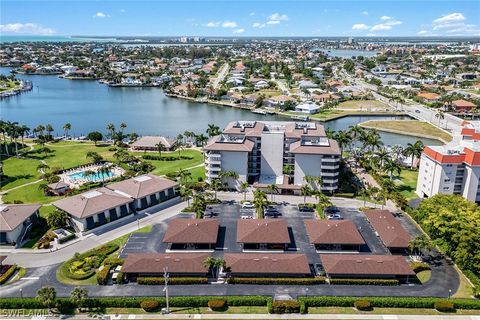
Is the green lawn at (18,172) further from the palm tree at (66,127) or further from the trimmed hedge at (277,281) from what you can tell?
the trimmed hedge at (277,281)

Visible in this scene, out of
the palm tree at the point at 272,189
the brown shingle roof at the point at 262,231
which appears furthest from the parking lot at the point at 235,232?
the palm tree at the point at 272,189

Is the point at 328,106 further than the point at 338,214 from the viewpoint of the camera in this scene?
Yes

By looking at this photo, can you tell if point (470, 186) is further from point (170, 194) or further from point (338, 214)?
point (170, 194)

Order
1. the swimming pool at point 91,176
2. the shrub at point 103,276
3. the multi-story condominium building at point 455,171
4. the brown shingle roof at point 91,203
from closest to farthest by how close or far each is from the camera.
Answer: the shrub at point 103,276 < the brown shingle roof at point 91,203 < the multi-story condominium building at point 455,171 < the swimming pool at point 91,176

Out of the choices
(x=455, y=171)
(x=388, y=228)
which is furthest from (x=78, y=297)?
(x=455, y=171)

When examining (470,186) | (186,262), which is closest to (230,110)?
(470,186)

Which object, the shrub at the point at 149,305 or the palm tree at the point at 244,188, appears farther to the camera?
the palm tree at the point at 244,188
